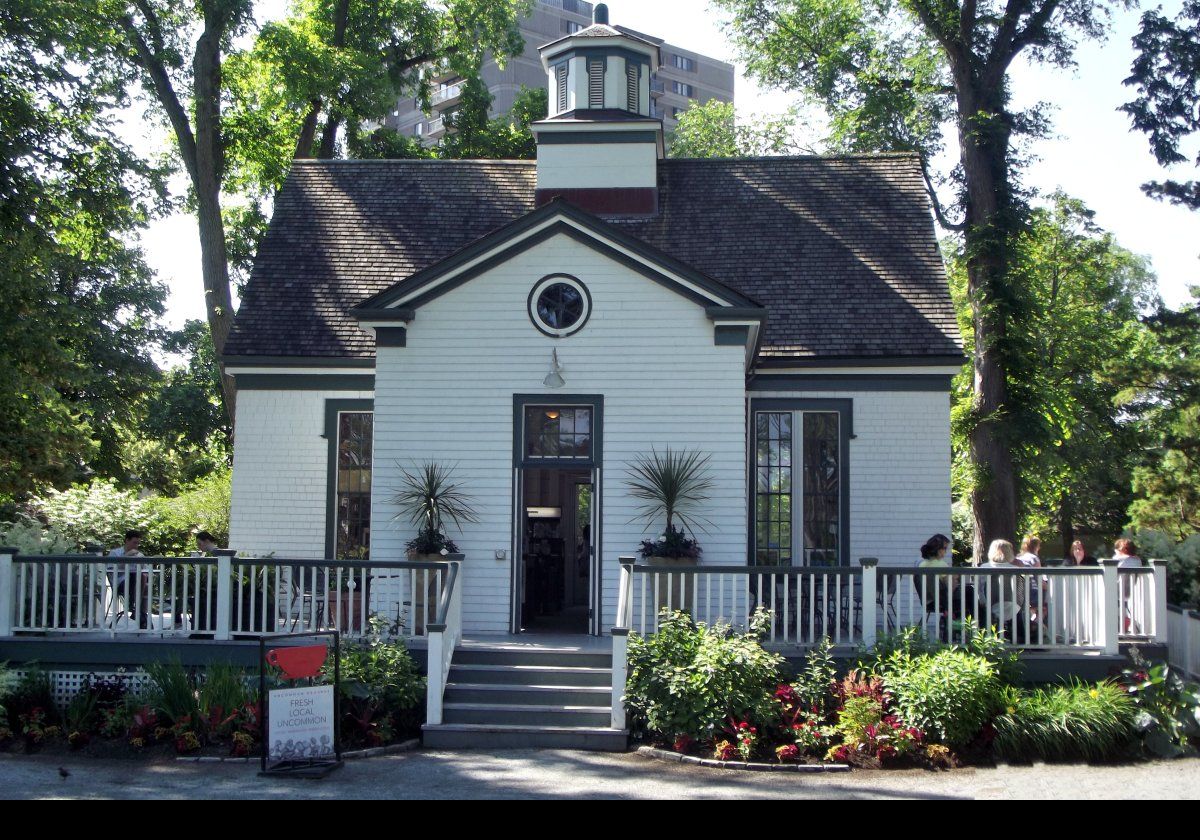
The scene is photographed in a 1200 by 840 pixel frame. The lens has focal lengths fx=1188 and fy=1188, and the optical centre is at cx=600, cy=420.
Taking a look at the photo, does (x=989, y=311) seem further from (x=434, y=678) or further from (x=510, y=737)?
(x=434, y=678)

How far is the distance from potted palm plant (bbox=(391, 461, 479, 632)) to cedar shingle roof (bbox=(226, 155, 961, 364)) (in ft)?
9.55

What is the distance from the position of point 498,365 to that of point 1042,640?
23.4 ft

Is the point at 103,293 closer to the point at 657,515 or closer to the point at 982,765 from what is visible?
the point at 657,515

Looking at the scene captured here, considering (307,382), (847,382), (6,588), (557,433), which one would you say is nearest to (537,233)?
(557,433)

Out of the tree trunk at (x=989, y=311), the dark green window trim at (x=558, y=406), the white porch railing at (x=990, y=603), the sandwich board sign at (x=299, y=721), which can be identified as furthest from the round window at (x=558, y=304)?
the tree trunk at (x=989, y=311)

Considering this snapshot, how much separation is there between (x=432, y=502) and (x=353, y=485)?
9.72 feet

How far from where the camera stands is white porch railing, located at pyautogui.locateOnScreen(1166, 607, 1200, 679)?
13500mm

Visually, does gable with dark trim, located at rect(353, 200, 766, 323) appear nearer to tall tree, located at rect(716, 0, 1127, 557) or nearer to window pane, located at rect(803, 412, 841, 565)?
window pane, located at rect(803, 412, 841, 565)

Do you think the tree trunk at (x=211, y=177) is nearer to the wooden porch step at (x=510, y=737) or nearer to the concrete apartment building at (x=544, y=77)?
the wooden porch step at (x=510, y=737)

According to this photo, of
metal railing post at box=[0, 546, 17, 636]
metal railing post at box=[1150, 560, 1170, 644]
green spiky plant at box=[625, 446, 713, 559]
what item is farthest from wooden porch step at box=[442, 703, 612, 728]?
metal railing post at box=[1150, 560, 1170, 644]

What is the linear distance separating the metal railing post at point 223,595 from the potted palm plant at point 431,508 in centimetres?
240

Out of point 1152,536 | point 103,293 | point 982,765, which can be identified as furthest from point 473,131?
point 982,765

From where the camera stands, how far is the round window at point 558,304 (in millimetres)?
15039

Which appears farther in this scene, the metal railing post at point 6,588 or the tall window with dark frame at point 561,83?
the tall window with dark frame at point 561,83
